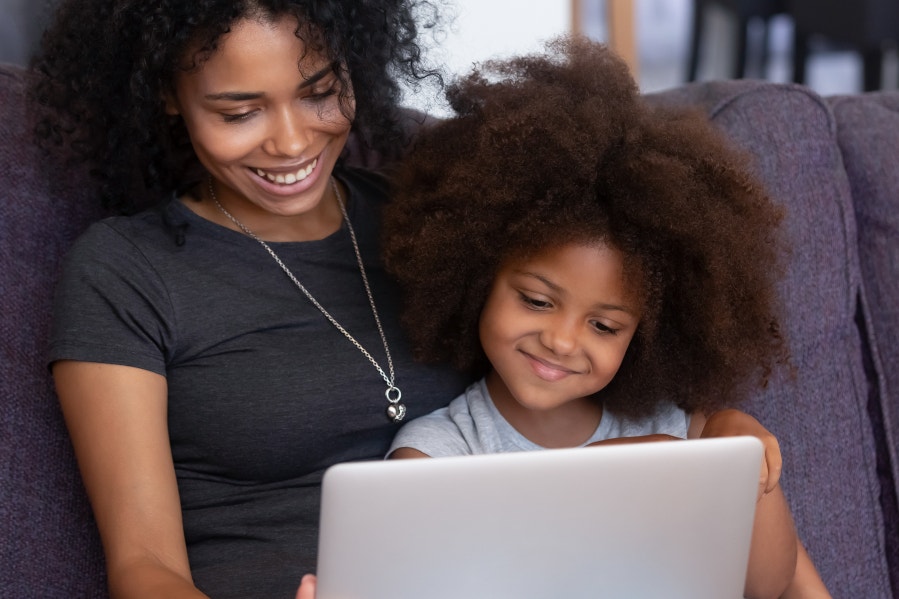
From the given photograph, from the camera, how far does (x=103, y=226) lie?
Result: 4.20 ft

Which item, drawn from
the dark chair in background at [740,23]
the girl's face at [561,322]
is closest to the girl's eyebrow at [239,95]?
the girl's face at [561,322]

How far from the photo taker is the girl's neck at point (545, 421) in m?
1.33

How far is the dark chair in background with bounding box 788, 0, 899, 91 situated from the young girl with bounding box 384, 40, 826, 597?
8.07 ft

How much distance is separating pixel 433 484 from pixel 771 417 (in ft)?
2.77

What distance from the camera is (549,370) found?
1211 mm

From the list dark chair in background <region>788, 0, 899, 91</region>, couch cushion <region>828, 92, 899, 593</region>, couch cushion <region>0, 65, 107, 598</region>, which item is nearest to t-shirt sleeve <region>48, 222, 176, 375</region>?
couch cushion <region>0, 65, 107, 598</region>

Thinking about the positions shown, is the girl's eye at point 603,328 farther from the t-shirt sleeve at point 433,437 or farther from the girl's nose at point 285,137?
the girl's nose at point 285,137

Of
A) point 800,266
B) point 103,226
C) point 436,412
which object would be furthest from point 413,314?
point 800,266

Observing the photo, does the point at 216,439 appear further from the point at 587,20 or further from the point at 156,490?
the point at 587,20

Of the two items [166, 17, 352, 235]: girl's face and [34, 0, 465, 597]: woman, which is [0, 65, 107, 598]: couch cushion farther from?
[166, 17, 352, 235]: girl's face

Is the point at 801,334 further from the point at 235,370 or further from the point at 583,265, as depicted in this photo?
the point at 235,370

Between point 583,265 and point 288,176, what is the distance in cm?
37

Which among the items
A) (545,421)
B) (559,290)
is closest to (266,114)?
(559,290)

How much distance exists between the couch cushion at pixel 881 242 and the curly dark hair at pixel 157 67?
680 millimetres
